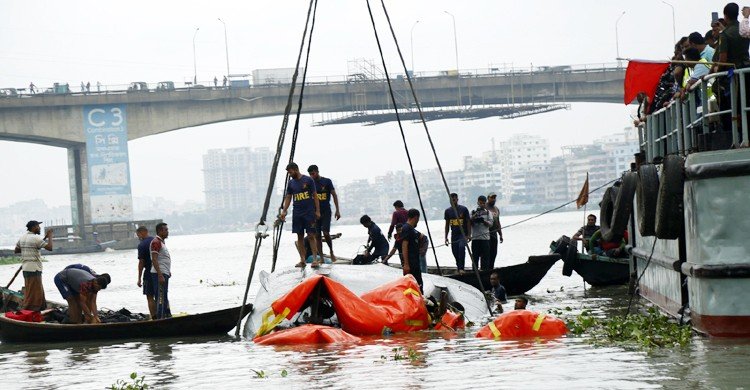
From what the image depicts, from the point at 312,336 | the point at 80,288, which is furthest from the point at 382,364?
the point at 80,288

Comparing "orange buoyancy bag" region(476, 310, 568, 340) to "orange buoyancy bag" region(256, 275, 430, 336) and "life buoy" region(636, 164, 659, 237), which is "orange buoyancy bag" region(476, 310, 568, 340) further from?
"life buoy" region(636, 164, 659, 237)

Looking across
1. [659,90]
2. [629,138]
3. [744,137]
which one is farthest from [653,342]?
[629,138]

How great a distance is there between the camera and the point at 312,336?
1574 cm

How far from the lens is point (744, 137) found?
12.5 metres

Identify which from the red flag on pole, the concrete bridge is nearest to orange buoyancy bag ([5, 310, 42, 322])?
the red flag on pole

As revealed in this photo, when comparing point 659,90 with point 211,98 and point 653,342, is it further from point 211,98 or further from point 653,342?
point 211,98

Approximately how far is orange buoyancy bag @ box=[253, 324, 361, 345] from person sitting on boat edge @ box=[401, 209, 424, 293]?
2076 millimetres

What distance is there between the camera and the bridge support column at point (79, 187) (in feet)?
274

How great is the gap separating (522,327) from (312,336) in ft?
8.48

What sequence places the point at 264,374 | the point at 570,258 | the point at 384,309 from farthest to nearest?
the point at 570,258 → the point at 384,309 → the point at 264,374

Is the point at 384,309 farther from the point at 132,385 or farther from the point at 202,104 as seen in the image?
the point at 202,104

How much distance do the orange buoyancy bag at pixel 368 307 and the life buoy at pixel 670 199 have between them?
386 centimetres

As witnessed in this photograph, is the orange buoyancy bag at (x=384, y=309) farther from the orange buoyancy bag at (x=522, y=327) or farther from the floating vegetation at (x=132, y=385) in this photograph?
the floating vegetation at (x=132, y=385)

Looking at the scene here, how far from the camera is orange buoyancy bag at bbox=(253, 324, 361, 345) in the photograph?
1562 cm
